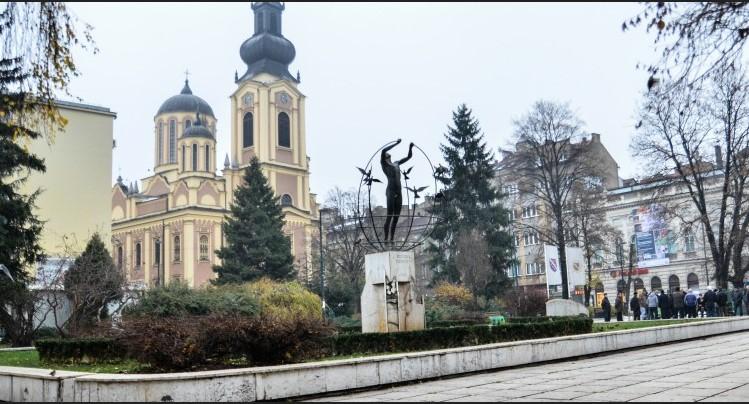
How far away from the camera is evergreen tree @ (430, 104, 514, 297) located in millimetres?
47094

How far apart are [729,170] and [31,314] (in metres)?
28.4

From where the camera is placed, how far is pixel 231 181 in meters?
72.7

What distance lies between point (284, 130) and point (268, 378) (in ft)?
217

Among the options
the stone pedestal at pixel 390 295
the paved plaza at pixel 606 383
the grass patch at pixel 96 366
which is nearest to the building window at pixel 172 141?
the stone pedestal at pixel 390 295

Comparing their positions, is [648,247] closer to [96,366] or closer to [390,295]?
[390,295]

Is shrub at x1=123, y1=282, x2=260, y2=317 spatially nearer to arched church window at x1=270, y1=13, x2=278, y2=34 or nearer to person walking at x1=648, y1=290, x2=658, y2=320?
person walking at x1=648, y1=290, x2=658, y2=320

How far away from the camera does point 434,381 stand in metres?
11.4

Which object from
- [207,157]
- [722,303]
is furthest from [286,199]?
[722,303]

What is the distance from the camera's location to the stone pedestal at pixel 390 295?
15.4m

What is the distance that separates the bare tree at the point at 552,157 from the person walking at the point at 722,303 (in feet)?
40.6

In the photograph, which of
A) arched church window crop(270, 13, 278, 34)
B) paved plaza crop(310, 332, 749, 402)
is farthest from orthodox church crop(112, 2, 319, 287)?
paved plaza crop(310, 332, 749, 402)

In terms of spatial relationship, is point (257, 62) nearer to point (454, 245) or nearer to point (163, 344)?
point (454, 245)

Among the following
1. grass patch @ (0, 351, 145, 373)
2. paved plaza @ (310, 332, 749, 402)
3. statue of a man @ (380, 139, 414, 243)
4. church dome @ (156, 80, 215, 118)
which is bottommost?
paved plaza @ (310, 332, 749, 402)

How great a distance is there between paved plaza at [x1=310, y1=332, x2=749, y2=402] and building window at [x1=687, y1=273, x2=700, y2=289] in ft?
157
